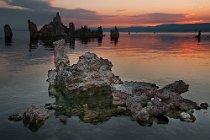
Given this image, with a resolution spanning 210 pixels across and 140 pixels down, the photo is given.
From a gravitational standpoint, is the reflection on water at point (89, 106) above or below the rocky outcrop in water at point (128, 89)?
below

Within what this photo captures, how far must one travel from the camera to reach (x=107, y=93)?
39719 millimetres

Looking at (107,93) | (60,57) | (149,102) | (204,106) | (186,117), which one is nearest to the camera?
(186,117)

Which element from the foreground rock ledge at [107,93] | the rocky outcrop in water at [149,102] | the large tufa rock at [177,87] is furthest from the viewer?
the large tufa rock at [177,87]

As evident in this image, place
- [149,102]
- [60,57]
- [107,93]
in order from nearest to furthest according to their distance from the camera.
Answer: [149,102] → [107,93] → [60,57]

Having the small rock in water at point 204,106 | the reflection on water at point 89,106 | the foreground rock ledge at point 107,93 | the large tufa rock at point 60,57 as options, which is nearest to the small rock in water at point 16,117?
the foreground rock ledge at point 107,93

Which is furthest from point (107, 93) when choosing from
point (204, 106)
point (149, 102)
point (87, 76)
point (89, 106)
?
point (204, 106)

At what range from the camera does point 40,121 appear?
29.5m

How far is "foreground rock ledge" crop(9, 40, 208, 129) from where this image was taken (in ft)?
101

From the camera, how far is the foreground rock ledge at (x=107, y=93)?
101ft

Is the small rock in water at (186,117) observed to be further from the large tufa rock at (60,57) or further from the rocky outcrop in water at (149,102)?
the large tufa rock at (60,57)

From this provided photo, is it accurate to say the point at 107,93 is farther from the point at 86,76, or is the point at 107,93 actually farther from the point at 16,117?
the point at 16,117

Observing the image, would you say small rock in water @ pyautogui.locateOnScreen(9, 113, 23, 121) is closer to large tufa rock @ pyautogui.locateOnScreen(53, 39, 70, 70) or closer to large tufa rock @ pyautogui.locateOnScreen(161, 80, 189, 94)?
large tufa rock @ pyautogui.locateOnScreen(53, 39, 70, 70)

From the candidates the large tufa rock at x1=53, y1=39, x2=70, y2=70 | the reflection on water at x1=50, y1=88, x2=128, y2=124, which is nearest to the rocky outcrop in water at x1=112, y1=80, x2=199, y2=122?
the reflection on water at x1=50, y1=88, x2=128, y2=124

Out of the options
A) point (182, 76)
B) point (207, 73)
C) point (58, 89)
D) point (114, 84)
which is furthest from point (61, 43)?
point (207, 73)
